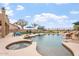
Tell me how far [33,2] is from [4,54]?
713 mm

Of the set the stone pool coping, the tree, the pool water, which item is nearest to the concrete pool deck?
the pool water

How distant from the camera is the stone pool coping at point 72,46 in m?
2.16

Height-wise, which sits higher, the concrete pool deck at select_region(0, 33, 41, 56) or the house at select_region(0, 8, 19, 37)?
the house at select_region(0, 8, 19, 37)

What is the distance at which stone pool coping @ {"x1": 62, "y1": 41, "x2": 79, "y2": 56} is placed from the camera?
7.10ft

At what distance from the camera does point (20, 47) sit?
87.7 inches

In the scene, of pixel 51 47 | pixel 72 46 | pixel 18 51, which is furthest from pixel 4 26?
pixel 72 46

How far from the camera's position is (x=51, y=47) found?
222 centimetres

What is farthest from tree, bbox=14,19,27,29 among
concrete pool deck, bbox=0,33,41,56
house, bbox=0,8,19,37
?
concrete pool deck, bbox=0,33,41,56

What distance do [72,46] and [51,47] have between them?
0.82ft

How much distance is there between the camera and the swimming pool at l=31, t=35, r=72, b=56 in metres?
2.21

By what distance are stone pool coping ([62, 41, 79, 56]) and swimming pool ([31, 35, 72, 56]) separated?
0.04 m

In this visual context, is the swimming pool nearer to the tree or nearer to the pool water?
the pool water

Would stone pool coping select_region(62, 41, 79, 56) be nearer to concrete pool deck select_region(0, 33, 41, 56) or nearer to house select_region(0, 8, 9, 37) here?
concrete pool deck select_region(0, 33, 41, 56)

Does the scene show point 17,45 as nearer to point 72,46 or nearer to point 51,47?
point 51,47
